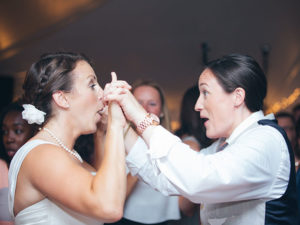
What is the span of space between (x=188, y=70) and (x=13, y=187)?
715cm

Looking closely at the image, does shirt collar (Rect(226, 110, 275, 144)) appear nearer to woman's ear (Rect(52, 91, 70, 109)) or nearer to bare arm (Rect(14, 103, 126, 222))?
bare arm (Rect(14, 103, 126, 222))

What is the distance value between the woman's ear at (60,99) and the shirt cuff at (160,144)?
18.5 inches

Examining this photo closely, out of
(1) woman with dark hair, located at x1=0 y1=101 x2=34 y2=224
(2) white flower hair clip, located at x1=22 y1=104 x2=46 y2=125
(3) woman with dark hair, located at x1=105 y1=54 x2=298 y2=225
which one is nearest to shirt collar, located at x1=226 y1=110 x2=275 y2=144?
(3) woman with dark hair, located at x1=105 y1=54 x2=298 y2=225

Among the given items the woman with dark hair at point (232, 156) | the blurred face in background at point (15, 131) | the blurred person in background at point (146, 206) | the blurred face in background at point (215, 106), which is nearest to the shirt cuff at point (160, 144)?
the woman with dark hair at point (232, 156)

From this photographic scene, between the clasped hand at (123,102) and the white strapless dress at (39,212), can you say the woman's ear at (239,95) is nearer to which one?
the clasped hand at (123,102)

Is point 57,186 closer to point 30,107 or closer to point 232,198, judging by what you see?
point 30,107

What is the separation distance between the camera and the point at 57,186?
130cm

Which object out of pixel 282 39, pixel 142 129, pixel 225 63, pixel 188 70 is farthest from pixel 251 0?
pixel 142 129

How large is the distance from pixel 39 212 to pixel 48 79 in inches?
22.5

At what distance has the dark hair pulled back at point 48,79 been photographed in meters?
1.58

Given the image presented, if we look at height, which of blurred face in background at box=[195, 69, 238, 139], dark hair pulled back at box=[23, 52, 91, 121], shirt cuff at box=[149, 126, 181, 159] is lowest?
shirt cuff at box=[149, 126, 181, 159]

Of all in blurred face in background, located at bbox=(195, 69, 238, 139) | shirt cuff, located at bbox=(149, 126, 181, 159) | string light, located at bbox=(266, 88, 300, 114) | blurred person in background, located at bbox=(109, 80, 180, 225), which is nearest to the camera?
shirt cuff, located at bbox=(149, 126, 181, 159)

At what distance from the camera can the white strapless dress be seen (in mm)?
1421

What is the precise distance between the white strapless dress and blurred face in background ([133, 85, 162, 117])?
1.30m
